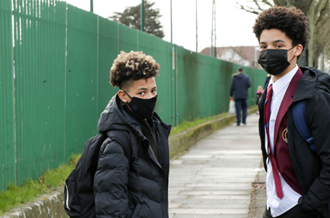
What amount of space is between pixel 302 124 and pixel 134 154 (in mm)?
890

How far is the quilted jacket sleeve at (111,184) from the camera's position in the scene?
258 centimetres

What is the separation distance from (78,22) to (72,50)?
437 millimetres

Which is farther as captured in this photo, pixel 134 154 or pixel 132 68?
pixel 132 68

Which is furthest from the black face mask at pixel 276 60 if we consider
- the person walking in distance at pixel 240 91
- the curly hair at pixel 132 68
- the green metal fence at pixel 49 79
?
the person walking in distance at pixel 240 91

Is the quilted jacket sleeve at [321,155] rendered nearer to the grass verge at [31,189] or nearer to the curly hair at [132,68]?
the curly hair at [132,68]

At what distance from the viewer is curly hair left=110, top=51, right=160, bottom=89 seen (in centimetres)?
292

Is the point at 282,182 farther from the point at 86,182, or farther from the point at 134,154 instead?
the point at 86,182

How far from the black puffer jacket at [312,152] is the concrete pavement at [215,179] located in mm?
3112

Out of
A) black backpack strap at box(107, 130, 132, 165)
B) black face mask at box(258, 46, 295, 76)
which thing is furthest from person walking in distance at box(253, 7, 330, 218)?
black backpack strap at box(107, 130, 132, 165)

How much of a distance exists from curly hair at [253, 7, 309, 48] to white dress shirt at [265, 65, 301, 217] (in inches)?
7.4

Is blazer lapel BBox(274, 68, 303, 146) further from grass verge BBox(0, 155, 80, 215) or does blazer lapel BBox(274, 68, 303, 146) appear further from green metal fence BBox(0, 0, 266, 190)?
green metal fence BBox(0, 0, 266, 190)

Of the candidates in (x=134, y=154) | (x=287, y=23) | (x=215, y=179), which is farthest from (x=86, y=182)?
(x=215, y=179)

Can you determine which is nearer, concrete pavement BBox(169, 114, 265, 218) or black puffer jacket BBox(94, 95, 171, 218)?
black puffer jacket BBox(94, 95, 171, 218)

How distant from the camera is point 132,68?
2.90m
